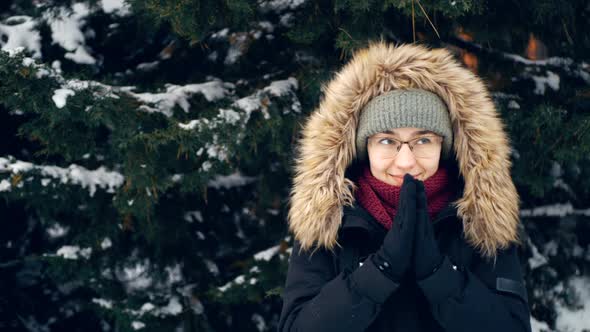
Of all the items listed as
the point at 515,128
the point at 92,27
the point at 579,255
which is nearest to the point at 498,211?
the point at 515,128

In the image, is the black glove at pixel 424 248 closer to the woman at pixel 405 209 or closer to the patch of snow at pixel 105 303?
the woman at pixel 405 209

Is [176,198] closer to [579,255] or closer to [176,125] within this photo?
[176,125]

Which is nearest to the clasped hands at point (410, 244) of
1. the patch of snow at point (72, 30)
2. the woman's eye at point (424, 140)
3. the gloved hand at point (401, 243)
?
the gloved hand at point (401, 243)

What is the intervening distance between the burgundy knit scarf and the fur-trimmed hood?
5 cm

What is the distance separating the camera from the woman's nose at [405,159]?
1788 mm

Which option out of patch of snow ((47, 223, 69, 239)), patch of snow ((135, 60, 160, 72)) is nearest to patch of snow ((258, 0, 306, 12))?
patch of snow ((135, 60, 160, 72))

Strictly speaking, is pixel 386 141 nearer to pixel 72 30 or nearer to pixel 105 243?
pixel 105 243

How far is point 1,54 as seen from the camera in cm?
220

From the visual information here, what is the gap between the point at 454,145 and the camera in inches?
79.7

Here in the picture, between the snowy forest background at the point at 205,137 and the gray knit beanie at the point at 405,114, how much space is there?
58 centimetres

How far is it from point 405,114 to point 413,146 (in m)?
0.13

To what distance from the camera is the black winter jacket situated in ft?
5.23

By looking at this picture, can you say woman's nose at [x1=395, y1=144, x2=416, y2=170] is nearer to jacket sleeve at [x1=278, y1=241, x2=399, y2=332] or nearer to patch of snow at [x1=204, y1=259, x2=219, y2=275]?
jacket sleeve at [x1=278, y1=241, x2=399, y2=332]

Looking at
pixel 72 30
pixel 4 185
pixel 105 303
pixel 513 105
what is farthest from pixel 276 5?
pixel 105 303
